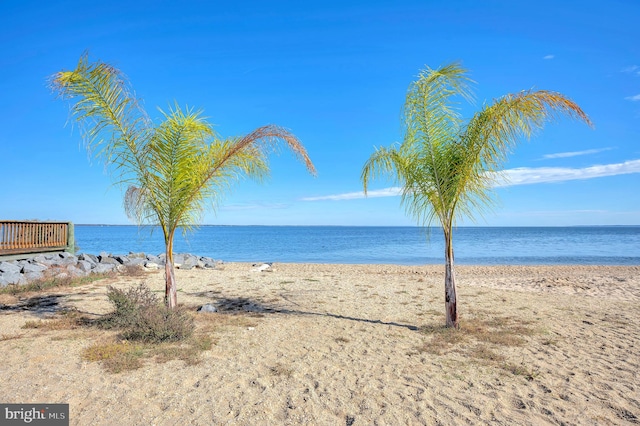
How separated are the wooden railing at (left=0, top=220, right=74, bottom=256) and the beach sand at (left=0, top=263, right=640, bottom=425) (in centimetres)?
756

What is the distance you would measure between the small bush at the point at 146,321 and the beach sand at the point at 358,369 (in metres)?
0.43

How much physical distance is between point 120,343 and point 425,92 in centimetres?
720

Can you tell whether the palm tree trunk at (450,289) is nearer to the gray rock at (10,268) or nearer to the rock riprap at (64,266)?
the rock riprap at (64,266)

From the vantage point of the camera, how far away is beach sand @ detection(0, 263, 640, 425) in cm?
423

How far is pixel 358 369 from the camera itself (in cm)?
553

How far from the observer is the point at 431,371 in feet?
17.9

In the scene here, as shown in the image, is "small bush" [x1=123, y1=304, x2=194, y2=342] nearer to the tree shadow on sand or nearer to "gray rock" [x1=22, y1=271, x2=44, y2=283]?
the tree shadow on sand

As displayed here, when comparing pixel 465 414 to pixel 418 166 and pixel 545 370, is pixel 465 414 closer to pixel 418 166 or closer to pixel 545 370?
pixel 545 370

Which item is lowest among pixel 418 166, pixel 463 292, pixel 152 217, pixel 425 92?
pixel 463 292

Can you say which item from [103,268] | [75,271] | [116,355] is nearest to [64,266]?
[75,271]

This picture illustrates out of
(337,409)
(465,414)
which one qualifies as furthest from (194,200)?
(465,414)

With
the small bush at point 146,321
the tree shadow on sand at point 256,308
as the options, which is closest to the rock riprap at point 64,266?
the tree shadow on sand at point 256,308

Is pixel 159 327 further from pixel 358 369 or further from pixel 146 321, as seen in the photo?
pixel 358 369

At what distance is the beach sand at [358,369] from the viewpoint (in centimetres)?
423
